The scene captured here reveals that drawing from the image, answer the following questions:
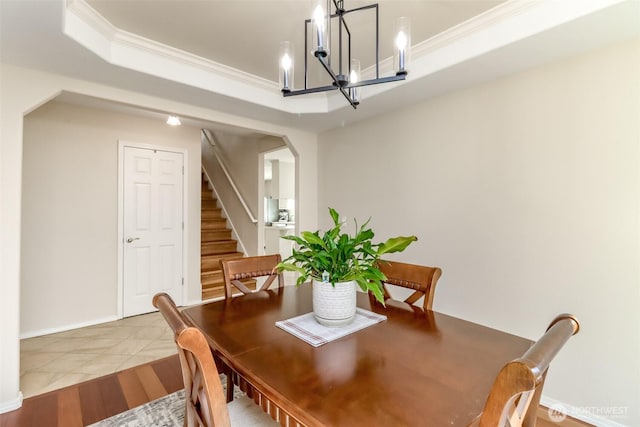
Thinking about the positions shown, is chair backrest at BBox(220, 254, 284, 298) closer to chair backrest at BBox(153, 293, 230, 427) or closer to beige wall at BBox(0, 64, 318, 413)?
chair backrest at BBox(153, 293, 230, 427)

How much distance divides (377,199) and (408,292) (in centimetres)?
93

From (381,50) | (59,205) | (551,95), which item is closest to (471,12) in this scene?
(381,50)

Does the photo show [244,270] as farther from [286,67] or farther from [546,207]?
[546,207]

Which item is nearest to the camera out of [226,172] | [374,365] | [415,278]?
[374,365]

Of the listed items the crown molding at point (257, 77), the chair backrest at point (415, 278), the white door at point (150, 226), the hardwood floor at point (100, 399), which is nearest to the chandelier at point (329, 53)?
the crown molding at point (257, 77)

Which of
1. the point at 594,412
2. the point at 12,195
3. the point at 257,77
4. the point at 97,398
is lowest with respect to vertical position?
the point at 97,398

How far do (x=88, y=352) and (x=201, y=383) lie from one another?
2592 millimetres

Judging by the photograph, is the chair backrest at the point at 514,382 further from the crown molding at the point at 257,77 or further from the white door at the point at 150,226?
the white door at the point at 150,226

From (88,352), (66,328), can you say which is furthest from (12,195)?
(66,328)

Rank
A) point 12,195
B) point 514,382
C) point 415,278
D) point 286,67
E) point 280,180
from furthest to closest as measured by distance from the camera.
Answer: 1. point 280,180
2. point 12,195
3. point 415,278
4. point 286,67
5. point 514,382

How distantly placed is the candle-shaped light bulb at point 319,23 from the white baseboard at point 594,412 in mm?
2452

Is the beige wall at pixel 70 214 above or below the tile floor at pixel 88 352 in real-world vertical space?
above

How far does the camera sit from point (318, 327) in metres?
1.34

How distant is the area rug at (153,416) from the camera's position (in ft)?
5.91
